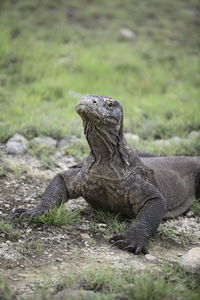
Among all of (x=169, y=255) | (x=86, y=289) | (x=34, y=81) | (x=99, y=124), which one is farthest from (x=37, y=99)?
(x=86, y=289)

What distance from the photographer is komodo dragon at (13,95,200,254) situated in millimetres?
3486

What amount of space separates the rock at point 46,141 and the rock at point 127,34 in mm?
4728

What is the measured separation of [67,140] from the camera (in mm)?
5777

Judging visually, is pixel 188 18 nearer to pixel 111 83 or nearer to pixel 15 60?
pixel 111 83

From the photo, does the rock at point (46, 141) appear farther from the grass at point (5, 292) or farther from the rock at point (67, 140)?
the grass at point (5, 292)

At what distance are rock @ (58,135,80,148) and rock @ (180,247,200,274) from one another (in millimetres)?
2860

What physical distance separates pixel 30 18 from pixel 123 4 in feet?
9.09

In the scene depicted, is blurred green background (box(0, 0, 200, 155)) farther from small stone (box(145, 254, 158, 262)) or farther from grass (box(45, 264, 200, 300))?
grass (box(45, 264, 200, 300))

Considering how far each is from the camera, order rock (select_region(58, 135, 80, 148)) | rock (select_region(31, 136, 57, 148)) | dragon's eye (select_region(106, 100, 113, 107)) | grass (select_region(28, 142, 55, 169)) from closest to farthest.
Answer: dragon's eye (select_region(106, 100, 113, 107)), grass (select_region(28, 142, 55, 169)), rock (select_region(31, 136, 57, 148)), rock (select_region(58, 135, 80, 148))

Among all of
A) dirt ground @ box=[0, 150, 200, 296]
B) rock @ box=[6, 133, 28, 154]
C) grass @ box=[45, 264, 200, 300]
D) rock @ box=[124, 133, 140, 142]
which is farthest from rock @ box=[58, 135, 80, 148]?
grass @ box=[45, 264, 200, 300]

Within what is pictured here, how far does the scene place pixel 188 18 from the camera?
11.5 m

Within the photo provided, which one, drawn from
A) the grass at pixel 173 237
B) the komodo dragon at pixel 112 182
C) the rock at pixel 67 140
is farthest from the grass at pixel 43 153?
the grass at pixel 173 237

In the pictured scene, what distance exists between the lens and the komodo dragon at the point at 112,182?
11.4 ft

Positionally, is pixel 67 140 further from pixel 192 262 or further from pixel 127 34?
pixel 127 34
